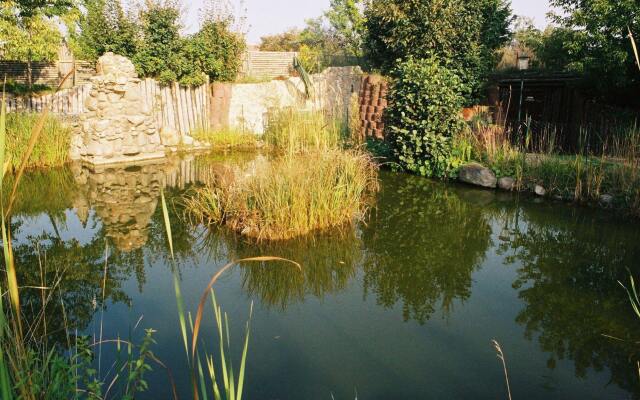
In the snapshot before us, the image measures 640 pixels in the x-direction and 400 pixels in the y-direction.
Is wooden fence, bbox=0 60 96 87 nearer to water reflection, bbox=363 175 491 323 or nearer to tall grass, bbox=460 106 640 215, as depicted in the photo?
tall grass, bbox=460 106 640 215

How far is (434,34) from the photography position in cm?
1068

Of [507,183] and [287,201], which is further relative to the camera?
[507,183]

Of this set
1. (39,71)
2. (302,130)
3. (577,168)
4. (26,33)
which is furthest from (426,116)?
(39,71)

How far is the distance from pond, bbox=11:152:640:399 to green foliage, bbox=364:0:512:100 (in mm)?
4990

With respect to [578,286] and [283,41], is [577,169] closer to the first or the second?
[578,286]

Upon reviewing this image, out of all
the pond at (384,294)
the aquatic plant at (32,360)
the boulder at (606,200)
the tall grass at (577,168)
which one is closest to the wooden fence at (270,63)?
the tall grass at (577,168)

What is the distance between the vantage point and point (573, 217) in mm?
6547

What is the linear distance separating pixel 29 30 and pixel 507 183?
54.0 feet

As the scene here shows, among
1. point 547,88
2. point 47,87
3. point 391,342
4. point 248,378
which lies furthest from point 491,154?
point 47,87

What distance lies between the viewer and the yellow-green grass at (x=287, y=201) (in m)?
5.50

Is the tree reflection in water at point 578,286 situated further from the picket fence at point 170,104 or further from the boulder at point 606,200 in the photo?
the picket fence at point 170,104

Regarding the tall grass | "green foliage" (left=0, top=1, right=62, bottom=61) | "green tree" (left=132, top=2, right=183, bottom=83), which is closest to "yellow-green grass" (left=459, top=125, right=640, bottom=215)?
the tall grass

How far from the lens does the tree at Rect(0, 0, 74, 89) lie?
51.1ft

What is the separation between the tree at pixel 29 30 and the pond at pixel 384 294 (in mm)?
11384
